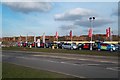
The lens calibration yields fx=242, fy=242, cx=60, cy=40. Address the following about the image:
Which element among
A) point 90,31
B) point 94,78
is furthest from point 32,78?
point 90,31

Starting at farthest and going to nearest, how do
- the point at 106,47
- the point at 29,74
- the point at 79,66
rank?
the point at 106,47 → the point at 79,66 → the point at 29,74

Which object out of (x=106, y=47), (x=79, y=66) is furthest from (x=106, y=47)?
(x=79, y=66)

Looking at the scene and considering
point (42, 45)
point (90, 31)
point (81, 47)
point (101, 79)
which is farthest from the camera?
point (42, 45)

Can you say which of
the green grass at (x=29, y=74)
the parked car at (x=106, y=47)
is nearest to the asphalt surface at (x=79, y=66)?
the green grass at (x=29, y=74)

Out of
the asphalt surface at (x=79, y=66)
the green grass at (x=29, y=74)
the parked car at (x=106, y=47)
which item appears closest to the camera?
the green grass at (x=29, y=74)

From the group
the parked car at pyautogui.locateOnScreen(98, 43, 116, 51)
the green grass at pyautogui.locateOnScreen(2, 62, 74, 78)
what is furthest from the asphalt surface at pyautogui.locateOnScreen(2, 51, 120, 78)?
the parked car at pyautogui.locateOnScreen(98, 43, 116, 51)

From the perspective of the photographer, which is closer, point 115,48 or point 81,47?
point 115,48

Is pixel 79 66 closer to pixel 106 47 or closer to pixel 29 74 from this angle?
pixel 29 74

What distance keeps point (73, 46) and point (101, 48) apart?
10.6 meters

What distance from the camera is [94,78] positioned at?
12047 mm

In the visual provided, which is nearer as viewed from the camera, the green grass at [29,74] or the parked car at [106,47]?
the green grass at [29,74]

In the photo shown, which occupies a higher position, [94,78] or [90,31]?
[90,31]

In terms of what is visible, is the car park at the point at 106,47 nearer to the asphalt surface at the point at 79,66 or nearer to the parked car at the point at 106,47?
the parked car at the point at 106,47

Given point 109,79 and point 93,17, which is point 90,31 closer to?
point 93,17
